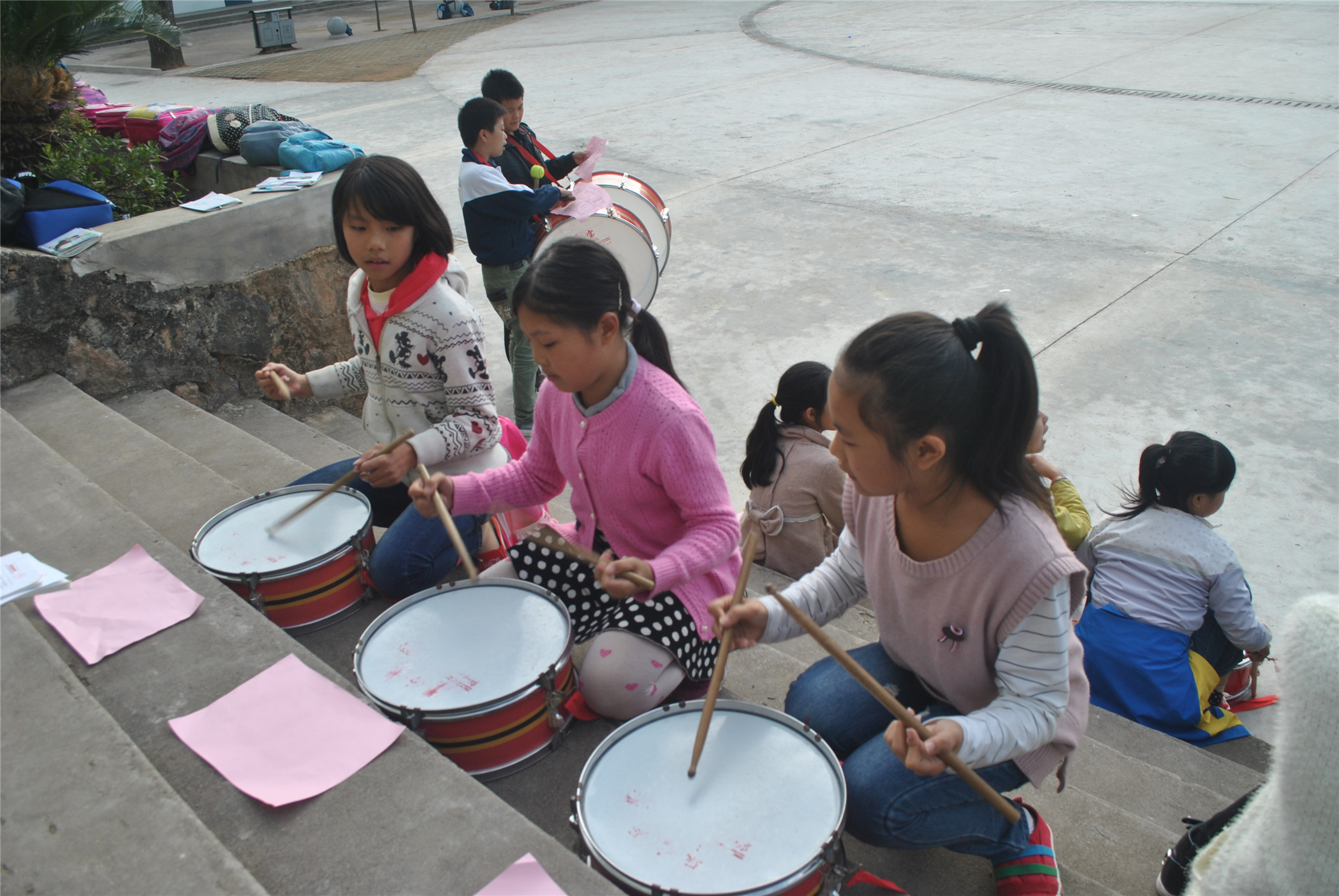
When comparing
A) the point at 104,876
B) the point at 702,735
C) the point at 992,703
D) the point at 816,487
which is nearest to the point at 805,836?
the point at 702,735

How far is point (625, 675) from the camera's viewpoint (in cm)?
198

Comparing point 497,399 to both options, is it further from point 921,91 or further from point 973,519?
point 921,91

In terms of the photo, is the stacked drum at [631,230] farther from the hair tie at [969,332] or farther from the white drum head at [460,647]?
the hair tie at [969,332]

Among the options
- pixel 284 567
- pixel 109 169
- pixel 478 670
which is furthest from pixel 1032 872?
pixel 109 169

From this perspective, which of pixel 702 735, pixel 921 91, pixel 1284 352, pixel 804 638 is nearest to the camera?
pixel 702 735

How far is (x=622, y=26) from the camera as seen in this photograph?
1827 cm

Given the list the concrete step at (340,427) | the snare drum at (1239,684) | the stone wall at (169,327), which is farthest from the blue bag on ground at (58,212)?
the snare drum at (1239,684)

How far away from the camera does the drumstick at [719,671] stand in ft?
5.08

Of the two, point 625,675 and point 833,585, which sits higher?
point 833,585

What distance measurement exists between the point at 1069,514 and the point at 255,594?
238 centimetres

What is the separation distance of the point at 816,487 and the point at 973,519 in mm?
1221

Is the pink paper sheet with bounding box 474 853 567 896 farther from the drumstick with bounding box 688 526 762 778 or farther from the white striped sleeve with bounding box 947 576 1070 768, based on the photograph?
the white striped sleeve with bounding box 947 576 1070 768

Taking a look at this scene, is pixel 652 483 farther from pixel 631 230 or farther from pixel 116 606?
pixel 631 230

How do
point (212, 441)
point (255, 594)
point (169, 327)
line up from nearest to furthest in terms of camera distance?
1. point (255, 594)
2. point (212, 441)
3. point (169, 327)
